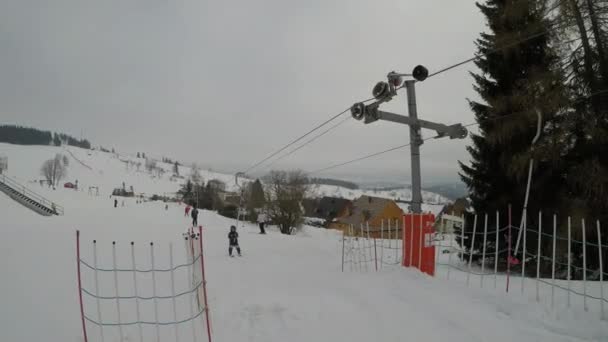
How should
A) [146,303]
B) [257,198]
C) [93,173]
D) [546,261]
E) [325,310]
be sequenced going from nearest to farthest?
[325,310]
[146,303]
[546,261]
[257,198]
[93,173]

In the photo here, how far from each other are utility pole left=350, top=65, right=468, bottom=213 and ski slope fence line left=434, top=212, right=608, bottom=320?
1.58 meters

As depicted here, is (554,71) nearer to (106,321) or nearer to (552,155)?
(552,155)

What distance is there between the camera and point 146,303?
6320mm

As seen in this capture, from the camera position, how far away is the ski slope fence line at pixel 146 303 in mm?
4523

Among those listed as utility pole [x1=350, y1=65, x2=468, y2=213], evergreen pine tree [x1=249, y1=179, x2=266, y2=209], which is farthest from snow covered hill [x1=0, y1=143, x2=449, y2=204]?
utility pole [x1=350, y1=65, x2=468, y2=213]

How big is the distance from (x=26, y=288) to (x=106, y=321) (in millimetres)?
3160

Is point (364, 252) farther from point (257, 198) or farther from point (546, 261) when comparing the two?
point (257, 198)

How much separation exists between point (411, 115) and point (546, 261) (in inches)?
261

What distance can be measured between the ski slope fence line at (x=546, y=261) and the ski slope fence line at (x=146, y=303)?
510cm

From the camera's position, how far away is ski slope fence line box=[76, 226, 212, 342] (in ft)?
14.8

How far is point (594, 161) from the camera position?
7695 millimetres

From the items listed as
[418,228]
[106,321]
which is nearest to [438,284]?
[418,228]

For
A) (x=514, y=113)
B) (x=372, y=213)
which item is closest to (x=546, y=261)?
(x=514, y=113)

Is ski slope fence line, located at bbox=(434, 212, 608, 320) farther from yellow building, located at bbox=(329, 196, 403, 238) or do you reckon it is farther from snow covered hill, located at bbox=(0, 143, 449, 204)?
snow covered hill, located at bbox=(0, 143, 449, 204)
